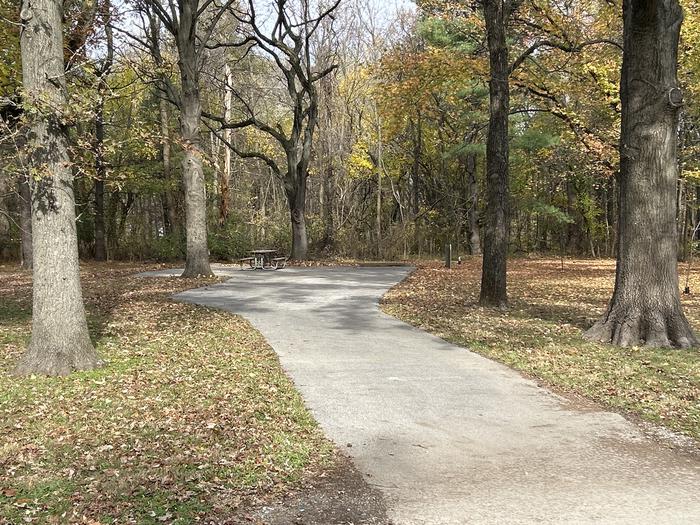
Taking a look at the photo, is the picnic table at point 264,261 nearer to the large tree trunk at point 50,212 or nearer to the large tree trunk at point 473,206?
the large tree trunk at point 473,206

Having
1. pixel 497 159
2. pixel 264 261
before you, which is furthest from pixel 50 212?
pixel 264 261

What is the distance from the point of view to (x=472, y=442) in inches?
188

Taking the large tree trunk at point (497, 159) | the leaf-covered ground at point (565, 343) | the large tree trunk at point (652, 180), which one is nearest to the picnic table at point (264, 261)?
the leaf-covered ground at point (565, 343)

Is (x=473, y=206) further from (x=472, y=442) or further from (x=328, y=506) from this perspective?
(x=328, y=506)

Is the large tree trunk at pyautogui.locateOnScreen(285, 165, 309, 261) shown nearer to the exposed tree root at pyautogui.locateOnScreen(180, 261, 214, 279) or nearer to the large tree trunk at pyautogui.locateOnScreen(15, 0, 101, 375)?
the exposed tree root at pyautogui.locateOnScreen(180, 261, 214, 279)

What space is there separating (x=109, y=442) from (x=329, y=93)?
26.7 meters

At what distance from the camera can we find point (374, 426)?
5.14 metres

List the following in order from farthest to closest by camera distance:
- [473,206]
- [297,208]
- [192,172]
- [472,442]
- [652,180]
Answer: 1. [473,206]
2. [297,208]
3. [192,172]
4. [652,180]
5. [472,442]

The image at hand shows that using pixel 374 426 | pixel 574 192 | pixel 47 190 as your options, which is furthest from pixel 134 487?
pixel 574 192

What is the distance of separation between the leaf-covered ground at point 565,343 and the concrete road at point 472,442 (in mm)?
479

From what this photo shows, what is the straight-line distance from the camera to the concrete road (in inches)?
143

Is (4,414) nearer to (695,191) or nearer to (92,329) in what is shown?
(92,329)

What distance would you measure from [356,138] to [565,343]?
81.1 feet

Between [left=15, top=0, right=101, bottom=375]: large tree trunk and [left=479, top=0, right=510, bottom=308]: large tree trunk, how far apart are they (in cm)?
797
